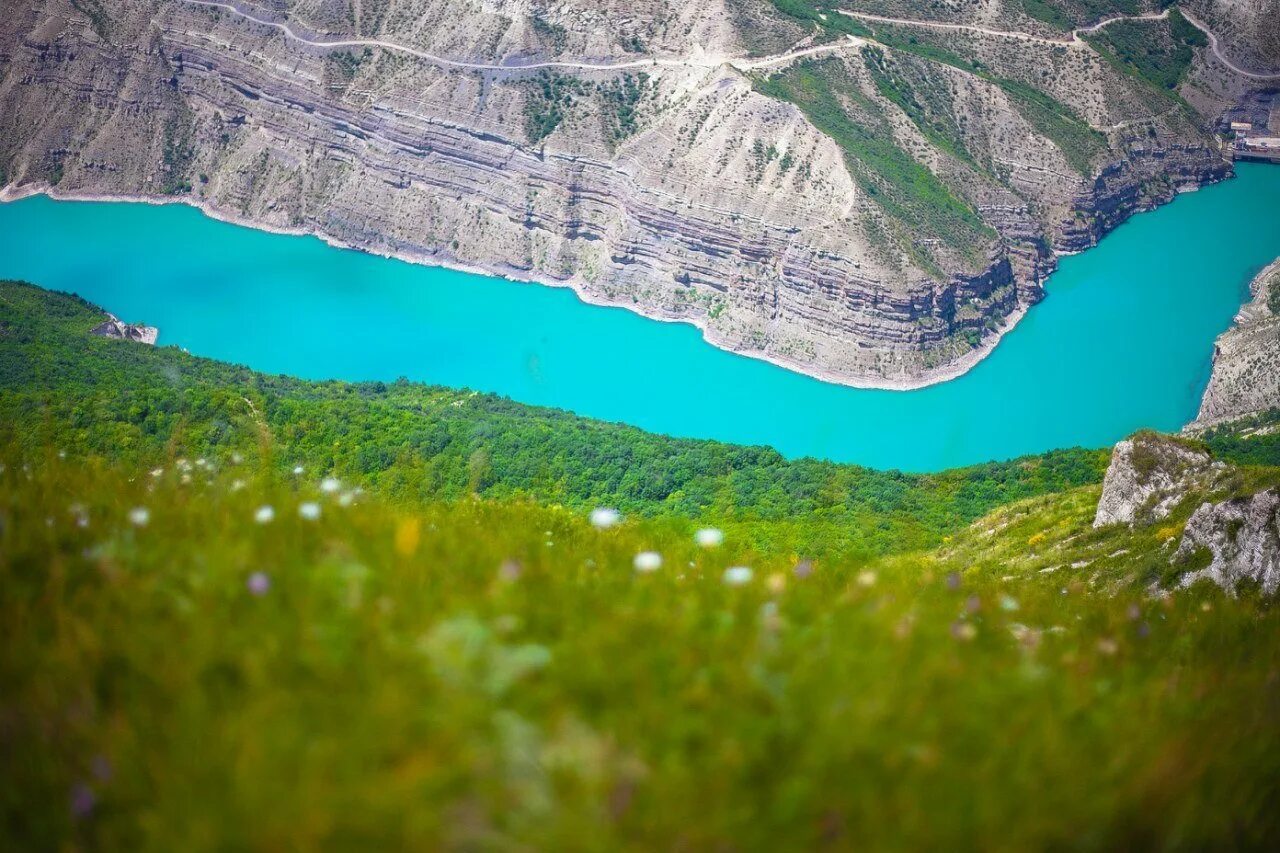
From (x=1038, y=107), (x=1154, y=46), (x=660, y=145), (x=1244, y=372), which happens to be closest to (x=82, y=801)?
(x=1244, y=372)

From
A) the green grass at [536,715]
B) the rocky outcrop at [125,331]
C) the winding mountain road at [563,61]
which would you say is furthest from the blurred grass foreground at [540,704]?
the winding mountain road at [563,61]

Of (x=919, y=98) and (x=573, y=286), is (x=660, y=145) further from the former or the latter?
(x=919, y=98)

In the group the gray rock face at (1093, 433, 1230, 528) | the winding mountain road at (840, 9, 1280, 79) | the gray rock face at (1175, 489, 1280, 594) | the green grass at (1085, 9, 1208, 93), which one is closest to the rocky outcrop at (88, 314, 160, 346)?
the gray rock face at (1093, 433, 1230, 528)

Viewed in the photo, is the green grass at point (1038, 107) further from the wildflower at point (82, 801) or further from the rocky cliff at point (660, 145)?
the wildflower at point (82, 801)

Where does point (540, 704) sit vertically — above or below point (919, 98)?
below

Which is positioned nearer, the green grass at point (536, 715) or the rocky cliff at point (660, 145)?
the green grass at point (536, 715)

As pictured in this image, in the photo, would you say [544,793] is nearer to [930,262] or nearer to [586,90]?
[930,262]
